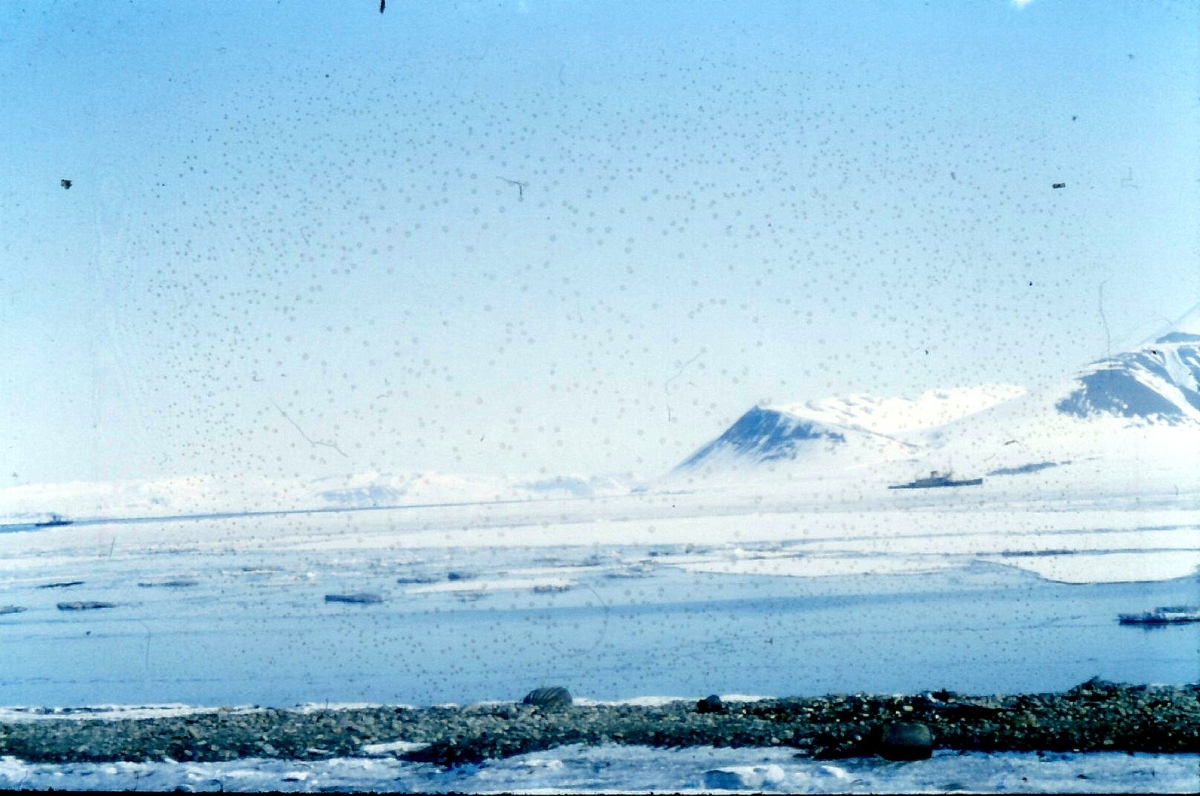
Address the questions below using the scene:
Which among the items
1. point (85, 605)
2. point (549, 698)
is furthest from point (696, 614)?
point (85, 605)

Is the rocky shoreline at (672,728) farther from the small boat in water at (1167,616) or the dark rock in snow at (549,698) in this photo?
the small boat in water at (1167,616)

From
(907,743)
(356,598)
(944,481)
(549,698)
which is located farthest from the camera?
(944,481)

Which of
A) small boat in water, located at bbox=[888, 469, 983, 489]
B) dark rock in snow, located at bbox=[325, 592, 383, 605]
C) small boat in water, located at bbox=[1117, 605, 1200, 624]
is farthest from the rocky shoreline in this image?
small boat in water, located at bbox=[888, 469, 983, 489]

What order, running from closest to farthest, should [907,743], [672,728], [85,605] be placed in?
[907,743] → [672,728] → [85,605]

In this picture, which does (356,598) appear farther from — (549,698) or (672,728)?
(672,728)

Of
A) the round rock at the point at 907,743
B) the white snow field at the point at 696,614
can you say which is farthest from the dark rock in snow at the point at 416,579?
the round rock at the point at 907,743
